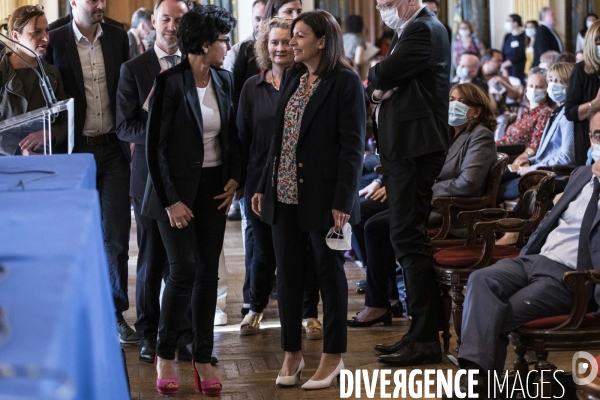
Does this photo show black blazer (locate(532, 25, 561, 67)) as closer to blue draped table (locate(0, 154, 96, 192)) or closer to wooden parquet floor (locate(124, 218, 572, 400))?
wooden parquet floor (locate(124, 218, 572, 400))

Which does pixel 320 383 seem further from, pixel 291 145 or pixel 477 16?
pixel 477 16

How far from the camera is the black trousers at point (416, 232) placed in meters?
3.51

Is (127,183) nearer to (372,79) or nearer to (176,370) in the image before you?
(176,370)

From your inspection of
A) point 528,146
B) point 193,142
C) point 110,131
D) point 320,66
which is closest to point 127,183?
point 110,131

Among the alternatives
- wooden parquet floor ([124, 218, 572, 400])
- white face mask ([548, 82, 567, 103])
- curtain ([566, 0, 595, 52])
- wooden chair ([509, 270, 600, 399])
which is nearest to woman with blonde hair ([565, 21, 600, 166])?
white face mask ([548, 82, 567, 103])

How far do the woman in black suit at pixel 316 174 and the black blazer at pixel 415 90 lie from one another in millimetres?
298

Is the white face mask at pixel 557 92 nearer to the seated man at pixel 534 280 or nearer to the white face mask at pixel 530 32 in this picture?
the seated man at pixel 534 280

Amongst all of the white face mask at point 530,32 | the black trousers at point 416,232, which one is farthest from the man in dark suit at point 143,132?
the white face mask at point 530,32

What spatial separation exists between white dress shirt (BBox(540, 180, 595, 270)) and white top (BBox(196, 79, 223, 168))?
1.32m

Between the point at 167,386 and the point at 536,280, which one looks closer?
the point at 536,280

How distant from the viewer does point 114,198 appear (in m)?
3.89

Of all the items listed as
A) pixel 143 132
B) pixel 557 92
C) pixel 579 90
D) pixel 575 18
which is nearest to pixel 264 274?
pixel 143 132

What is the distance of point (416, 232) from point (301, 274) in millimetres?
583

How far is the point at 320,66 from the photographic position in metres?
3.18
